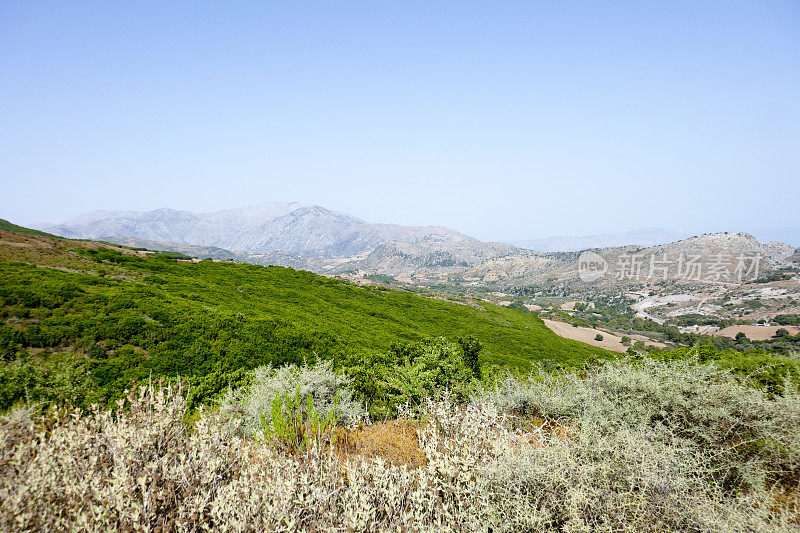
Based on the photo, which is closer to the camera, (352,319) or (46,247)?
(46,247)

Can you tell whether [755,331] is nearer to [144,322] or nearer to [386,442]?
[386,442]

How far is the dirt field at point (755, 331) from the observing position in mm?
70925

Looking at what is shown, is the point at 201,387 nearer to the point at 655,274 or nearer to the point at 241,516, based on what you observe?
the point at 241,516

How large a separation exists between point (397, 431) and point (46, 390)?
852cm

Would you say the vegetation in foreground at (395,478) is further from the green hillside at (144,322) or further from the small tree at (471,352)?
the small tree at (471,352)

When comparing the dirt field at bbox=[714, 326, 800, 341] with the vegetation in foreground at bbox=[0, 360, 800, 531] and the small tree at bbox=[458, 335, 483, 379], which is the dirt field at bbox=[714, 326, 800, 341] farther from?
the vegetation in foreground at bbox=[0, 360, 800, 531]

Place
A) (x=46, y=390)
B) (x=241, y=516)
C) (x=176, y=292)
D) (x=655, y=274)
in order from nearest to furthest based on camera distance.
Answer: (x=241, y=516), (x=46, y=390), (x=176, y=292), (x=655, y=274)

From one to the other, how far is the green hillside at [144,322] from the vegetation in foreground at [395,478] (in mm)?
6065

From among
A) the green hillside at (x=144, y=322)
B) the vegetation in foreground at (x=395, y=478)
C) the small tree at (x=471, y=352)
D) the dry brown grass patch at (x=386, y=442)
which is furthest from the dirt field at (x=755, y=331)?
the dry brown grass patch at (x=386, y=442)

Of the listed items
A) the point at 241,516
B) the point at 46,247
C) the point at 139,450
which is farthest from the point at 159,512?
the point at 46,247

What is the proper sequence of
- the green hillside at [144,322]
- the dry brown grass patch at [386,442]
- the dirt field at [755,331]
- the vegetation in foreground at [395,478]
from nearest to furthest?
1. the vegetation in foreground at [395,478]
2. the dry brown grass patch at [386,442]
3. the green hillside at [144,322]
4. the dirt field at [755,331]

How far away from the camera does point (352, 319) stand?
76.7 feet

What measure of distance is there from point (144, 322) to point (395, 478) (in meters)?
12.2

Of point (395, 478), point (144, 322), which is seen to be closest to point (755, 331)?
point (395, 478)
